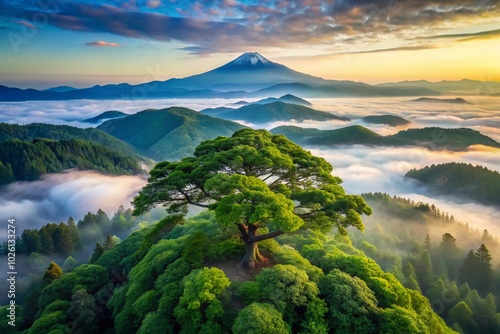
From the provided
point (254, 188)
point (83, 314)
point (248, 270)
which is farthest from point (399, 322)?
point (83, 314)

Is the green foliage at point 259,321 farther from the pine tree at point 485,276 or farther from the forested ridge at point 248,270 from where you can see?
the pine tree at point 485,276

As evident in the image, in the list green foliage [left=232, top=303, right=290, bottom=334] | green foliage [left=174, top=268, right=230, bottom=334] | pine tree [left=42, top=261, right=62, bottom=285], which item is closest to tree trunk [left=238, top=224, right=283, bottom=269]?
green foliage [left=174, top=268, right=230, bottom=334]

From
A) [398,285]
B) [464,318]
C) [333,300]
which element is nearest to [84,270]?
[333,300]

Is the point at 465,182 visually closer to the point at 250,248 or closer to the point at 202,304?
the point at 250,248

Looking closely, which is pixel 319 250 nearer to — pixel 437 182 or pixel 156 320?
pixel 156 320

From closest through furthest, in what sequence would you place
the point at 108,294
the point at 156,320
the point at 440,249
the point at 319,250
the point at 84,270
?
1. the point at 156,320
2. the point at 319,250
3. the point at 108,294
4. the point at 84,270
5. the point at 440,249

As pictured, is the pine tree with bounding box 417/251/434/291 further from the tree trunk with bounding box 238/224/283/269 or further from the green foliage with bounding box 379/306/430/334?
the tree trunk with bounding box 238/224/283/269
